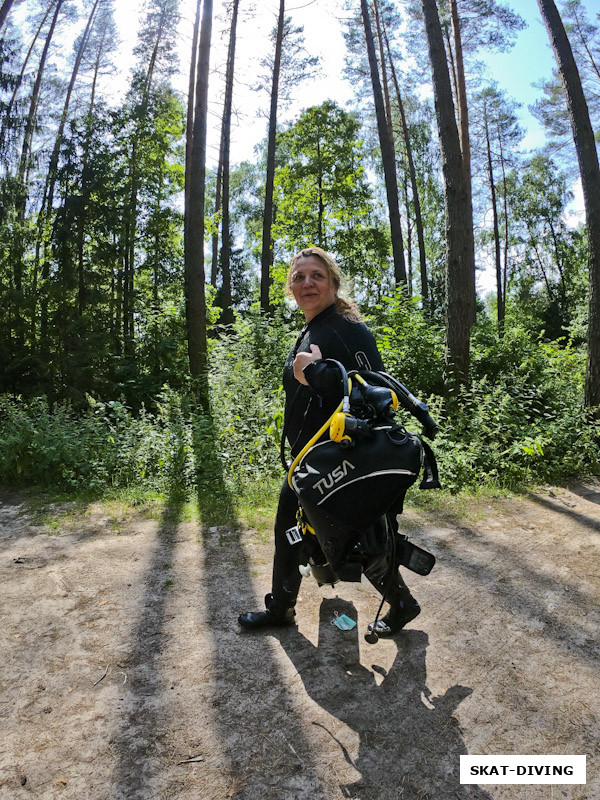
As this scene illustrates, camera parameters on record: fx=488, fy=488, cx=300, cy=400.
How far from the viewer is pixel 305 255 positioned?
8.84ft

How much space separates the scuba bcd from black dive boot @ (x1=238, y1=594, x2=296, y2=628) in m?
0.93

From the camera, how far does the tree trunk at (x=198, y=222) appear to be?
1042 cm

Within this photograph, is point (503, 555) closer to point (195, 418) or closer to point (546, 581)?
point (546, 581)

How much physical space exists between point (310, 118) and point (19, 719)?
20.7 meters

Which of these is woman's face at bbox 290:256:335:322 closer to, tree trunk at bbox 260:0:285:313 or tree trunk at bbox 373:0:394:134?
tree trunk at bbox 260:0:285:313

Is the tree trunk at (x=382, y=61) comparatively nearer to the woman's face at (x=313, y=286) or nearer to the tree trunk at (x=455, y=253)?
the tree trunk at (x=455, y=253)

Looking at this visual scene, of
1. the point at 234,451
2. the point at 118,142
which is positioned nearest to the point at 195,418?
the point at 234,451

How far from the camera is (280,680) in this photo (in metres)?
2.39

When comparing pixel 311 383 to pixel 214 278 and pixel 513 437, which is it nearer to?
pixel 513 437

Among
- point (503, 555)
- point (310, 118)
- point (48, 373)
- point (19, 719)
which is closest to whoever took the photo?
point (19, 719)

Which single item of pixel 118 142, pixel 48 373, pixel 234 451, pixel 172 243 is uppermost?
pixel 118 142

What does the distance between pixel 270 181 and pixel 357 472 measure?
723 inches

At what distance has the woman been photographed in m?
2.46

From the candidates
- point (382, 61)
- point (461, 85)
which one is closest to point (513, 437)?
point (461, 85)
